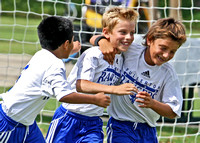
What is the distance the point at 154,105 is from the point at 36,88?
0.86m

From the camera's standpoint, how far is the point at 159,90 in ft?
10.5

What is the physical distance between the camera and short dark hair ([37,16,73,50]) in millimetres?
2989

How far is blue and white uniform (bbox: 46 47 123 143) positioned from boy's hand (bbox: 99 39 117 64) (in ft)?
0.10

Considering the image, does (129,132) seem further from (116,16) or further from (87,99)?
(116,16)

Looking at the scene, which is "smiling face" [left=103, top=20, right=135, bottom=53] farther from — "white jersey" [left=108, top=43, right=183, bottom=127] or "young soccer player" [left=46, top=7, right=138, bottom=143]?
"white jersey" [left=108, top=43, right=183, bottom=127]

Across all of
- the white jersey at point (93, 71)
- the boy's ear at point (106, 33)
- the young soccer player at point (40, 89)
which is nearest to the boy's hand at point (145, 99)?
the young soccer player at point (40, 89)

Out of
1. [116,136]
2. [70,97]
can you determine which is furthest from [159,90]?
[70,97]

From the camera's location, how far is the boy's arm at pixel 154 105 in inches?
111

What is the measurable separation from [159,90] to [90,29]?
3.13m

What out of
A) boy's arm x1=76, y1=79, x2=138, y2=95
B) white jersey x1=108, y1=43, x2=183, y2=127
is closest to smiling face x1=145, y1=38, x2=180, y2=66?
white jersey x1=108, y1=43, x2=183, y2=127

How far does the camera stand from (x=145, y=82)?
10.4ft

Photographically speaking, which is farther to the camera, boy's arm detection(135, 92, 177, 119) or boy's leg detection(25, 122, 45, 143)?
boy's leg detection(25, 122, 45, 143)

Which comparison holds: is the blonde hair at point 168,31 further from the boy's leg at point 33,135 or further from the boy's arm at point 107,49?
the boy's leg at point 33,135

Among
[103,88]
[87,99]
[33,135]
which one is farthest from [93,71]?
[33,135]
